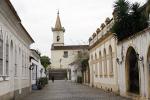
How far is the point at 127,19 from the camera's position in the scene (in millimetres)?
25844

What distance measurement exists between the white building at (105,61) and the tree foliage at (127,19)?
2.89m

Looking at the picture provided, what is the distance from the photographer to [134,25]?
2545cm

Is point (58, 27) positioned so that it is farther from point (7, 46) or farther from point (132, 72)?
point (7, 46)

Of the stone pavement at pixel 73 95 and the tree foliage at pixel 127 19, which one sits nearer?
the tree foliage at pixel 127 19

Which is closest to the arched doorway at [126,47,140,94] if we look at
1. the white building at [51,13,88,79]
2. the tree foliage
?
the tree foliage

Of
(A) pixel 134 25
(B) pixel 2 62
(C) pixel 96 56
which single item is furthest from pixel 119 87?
(C) pixel 96 56

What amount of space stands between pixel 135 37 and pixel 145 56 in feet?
6.90

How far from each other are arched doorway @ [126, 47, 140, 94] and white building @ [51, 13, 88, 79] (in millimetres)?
87697

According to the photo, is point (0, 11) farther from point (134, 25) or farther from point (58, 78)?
point (58, 78)

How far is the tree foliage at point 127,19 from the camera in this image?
2513cm

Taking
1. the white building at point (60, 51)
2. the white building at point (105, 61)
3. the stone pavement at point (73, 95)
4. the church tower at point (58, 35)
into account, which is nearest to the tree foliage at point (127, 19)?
the white building at point (105, 61)

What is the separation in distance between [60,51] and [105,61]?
7782cm

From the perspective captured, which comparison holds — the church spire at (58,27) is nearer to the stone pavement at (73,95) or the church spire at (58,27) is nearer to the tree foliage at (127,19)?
the stone pavement at (73,95)

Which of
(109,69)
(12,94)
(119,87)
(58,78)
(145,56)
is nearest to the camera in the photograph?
(145,56)
